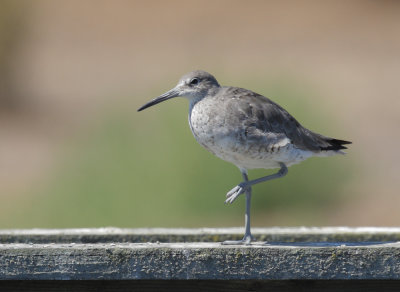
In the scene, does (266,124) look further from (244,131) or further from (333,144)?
(333,144)

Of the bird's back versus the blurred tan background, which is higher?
the bird's back

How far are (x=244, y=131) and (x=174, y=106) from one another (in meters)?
7.21

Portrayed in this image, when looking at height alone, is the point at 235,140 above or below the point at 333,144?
above

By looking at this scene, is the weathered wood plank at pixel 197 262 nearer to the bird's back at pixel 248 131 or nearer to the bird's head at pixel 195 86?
the bird's back at pixel 248 131

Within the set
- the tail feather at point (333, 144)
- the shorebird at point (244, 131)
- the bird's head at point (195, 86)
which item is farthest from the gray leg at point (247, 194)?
the bird's head at point (195, 86)

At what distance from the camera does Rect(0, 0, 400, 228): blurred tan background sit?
36.8ft

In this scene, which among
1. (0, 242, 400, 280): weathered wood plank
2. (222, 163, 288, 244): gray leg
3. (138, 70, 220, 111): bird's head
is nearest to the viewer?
(0, 242, 400, 280): weathered wood plank

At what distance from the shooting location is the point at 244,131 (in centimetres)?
453

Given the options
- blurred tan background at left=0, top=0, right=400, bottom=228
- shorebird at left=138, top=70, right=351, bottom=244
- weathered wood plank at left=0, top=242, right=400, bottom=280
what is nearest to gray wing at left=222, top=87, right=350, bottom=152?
shorebird at left=138, top=70, right=351, bottom=244

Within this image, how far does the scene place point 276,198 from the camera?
12102 mm

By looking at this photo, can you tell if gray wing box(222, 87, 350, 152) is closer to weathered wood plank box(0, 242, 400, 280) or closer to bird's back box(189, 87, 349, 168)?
bird's back box(189, 87, 349, 168)

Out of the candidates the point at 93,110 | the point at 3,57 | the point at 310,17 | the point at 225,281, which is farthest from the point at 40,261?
the point at 310,17

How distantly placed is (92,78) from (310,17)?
1448 centimetres

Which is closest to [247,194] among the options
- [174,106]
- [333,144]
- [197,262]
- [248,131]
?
[248,131]
